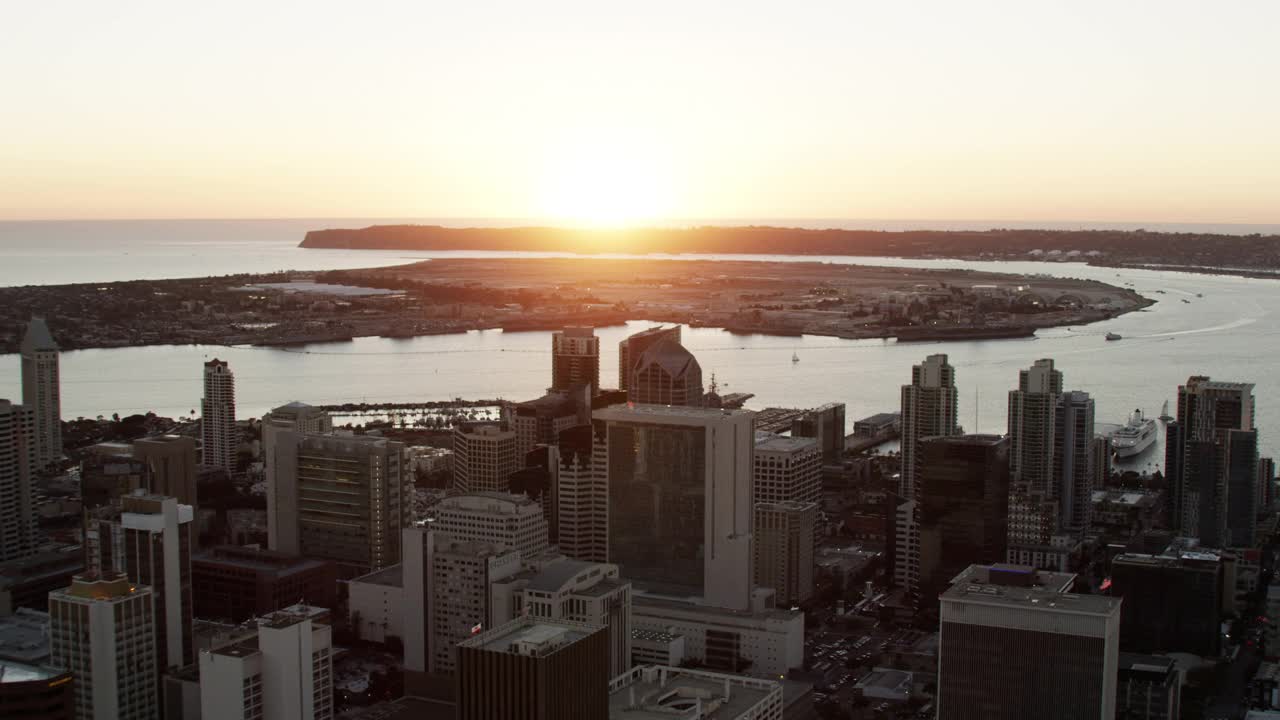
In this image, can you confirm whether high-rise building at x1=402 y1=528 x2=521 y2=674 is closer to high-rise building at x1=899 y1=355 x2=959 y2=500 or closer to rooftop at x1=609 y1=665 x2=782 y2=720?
rooftop at x1=609 y1=665 x2=782 y2=720

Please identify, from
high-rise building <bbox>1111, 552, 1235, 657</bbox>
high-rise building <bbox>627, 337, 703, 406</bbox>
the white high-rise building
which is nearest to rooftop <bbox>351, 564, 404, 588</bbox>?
high-rise building <bbox>627, 337, 703, 406</bbox>

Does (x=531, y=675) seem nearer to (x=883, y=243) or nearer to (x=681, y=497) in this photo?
(x=681, y=497)

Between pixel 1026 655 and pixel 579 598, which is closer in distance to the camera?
pixel 1026 655

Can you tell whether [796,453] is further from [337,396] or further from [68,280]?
[68,280]

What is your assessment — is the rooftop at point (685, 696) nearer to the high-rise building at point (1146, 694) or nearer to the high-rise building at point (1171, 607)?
the high-rise building at point (1146, 694)

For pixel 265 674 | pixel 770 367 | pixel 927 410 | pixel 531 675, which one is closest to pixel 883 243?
pixel 770 367

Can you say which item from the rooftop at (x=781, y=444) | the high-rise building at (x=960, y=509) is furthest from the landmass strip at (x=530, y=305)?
the high-rise building at (x=960, y=509)

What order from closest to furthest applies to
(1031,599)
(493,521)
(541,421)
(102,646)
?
1. (1031,599)
2. (102,646)
3. (493,521)
4. (541,421)
